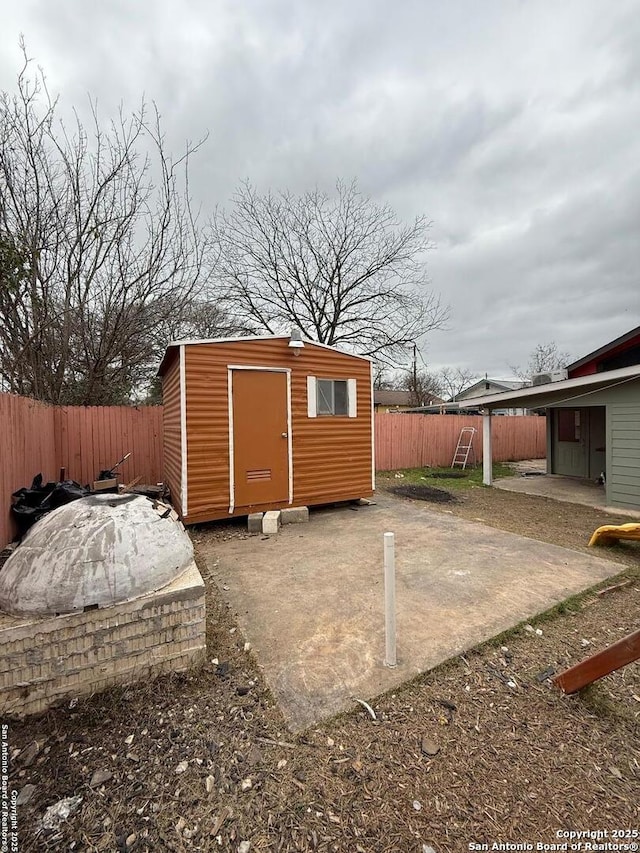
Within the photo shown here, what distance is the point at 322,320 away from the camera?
1641 centimetres

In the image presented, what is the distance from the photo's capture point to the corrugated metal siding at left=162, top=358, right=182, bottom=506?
535 centimetres

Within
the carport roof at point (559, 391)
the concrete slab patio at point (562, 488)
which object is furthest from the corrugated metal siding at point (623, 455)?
the carport roof at point (559, 391)

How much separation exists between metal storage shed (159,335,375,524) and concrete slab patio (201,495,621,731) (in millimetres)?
769

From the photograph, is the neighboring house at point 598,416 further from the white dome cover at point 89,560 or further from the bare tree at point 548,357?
the bare tree at point 548,357

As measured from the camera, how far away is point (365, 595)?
3178mm

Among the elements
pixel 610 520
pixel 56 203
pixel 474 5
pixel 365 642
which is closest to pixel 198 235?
pixel 56 203

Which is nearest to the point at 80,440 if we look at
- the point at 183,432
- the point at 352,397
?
the point at 183,432

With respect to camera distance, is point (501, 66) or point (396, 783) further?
point (501, 66)

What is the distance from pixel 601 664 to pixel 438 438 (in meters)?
10.8

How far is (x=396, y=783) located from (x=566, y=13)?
9151 mm

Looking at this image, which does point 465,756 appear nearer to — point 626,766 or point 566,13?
point 626,766

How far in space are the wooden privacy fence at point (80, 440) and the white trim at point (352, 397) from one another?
4.22 metres

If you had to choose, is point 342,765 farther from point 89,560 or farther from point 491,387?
point 491,387

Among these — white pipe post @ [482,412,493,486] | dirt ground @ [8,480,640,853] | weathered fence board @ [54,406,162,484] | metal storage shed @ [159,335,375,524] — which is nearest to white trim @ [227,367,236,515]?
metal storage shed @ [159,335,375,524]
